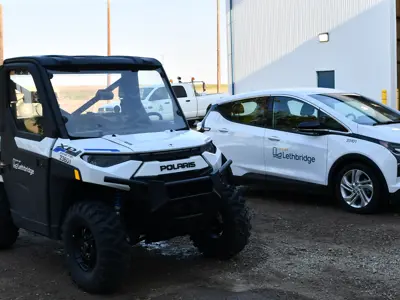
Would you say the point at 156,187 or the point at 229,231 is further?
the point at 229,231

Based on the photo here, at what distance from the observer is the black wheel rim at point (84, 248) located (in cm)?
497

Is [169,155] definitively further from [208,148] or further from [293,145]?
[293,145]

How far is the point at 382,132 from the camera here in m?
7.59

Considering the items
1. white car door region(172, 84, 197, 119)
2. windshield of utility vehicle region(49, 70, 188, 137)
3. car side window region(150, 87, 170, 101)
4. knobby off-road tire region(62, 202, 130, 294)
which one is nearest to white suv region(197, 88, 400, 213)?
car side window region(150, 87, 170, 101)

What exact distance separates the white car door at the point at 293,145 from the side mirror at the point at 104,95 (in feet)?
11.3

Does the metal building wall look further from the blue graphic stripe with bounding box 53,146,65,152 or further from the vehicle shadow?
the blue graphic stripe with bounding box 53,146,65,152

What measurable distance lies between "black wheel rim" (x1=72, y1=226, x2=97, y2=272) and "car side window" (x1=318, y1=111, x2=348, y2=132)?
4.18 metres

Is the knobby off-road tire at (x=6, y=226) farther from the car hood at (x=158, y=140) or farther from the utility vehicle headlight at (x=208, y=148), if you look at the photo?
the utility vehicle headlight at (x=208, y=148)

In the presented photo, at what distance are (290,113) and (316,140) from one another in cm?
65

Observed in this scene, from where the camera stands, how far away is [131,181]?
188 inches

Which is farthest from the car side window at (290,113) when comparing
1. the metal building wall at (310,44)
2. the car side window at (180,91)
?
the car side window at (180,91)

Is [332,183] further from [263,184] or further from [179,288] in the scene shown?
[179,288]

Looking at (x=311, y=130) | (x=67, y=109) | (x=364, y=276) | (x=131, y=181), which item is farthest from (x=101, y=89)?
(x=311, y=130)

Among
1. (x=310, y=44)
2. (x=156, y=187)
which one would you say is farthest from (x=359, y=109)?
(x=310, y=44)
